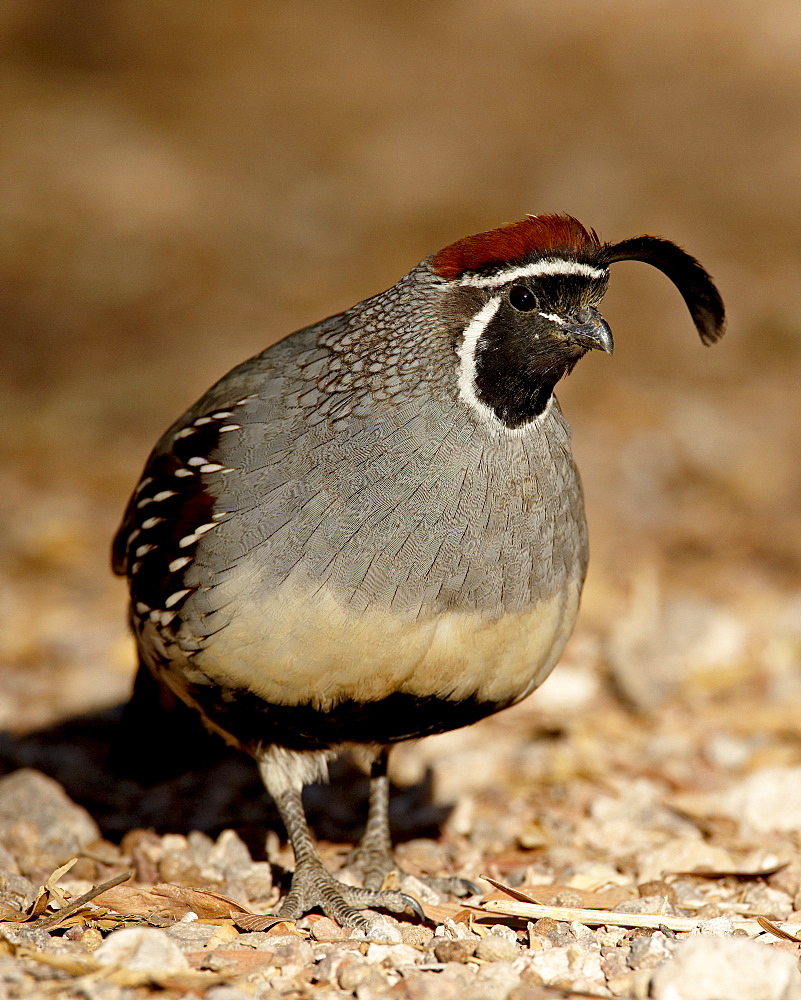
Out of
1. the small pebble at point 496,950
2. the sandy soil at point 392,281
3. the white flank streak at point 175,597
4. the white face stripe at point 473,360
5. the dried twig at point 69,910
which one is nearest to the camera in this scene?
the small pebble at point 496,950

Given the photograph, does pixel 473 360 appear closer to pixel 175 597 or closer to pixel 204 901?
pixel 175 597

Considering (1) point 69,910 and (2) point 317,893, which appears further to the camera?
(2) point 317,893

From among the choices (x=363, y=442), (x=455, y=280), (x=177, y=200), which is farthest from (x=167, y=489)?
(x=177, y=200)

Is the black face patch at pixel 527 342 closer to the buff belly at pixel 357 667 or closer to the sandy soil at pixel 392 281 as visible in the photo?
the buff belly at pixel 357 667

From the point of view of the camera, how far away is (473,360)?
3.57m

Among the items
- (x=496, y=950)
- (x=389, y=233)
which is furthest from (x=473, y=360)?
(x=389, y=233)

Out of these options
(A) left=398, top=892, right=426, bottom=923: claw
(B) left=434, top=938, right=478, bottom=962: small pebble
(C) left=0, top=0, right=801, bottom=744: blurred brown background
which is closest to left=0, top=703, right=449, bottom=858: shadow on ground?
(C) left=0, top=0, right=801, bottom=744: blurred brown background

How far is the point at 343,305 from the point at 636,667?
5.10 meters

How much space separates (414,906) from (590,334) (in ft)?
5.97

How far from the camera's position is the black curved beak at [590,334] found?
3484mm

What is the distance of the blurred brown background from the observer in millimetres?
6648

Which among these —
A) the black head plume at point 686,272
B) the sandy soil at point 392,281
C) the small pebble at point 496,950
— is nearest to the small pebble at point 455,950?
the small pebble at point 496,950

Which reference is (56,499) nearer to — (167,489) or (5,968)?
(167,489)

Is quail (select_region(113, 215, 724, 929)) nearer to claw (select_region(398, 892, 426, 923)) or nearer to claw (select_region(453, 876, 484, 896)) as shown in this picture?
claw (select_region(398, 892, 426, 923))
